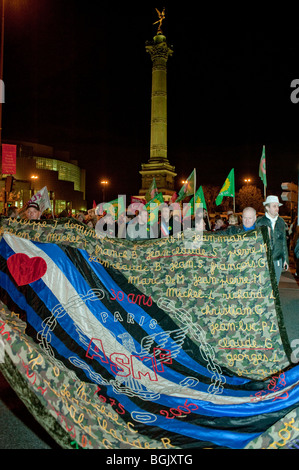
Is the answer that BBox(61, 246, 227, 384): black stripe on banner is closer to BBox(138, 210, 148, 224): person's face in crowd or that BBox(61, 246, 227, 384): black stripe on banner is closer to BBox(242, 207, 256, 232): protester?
BBox(242, 207, 256, 232): protester

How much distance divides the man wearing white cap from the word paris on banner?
1.80 meters

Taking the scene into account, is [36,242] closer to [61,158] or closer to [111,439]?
[111,439]

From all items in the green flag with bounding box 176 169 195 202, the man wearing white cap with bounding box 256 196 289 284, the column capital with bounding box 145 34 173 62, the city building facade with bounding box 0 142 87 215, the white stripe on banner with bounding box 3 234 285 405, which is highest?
the column capital with bounding box 145 34 173 62

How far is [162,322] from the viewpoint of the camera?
4.50 metres

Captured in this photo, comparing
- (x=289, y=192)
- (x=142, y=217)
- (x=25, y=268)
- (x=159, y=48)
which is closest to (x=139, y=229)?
(x=142, y=217)

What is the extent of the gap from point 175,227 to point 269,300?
15.4ft

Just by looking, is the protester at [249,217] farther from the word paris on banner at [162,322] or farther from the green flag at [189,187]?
the green flag at [189,187]

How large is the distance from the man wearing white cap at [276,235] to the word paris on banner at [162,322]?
1.80 m

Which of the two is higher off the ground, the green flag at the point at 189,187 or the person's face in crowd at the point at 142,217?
the green flag at the point at 189,187

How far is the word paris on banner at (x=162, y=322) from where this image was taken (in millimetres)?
3402

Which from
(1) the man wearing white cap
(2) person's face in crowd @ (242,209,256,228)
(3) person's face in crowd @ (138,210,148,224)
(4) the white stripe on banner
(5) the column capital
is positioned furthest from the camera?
(5) the column capital

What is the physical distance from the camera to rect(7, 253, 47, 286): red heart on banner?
498 cm

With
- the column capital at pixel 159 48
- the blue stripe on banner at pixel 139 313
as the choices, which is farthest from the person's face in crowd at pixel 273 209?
the column capital at pixel 159 48

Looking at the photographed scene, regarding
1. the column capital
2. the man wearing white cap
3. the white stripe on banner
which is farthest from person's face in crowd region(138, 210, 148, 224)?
the column capital
